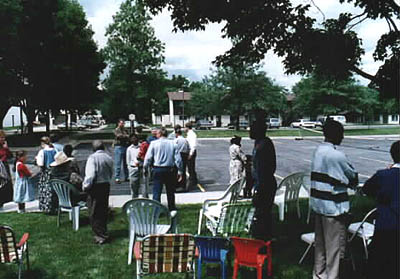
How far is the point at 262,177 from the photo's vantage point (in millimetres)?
5551

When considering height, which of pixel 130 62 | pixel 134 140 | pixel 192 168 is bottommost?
pixel 192 168

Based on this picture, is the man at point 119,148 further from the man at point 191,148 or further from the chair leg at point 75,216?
the chair leg at point 75,216

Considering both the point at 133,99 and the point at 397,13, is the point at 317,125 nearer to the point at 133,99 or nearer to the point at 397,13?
the point at 133,99

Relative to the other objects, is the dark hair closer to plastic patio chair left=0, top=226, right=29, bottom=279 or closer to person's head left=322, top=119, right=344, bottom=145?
person's head left=322, top=119, right=344, bottom=145

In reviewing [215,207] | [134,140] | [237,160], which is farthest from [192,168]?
[215,207]

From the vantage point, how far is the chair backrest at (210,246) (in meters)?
4.43

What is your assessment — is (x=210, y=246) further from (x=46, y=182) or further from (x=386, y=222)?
(x=46, y=182)

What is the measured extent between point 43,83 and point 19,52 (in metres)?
3.92

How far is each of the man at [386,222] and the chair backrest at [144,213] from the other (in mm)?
2735

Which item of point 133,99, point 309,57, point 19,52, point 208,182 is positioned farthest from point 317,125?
point 309,57

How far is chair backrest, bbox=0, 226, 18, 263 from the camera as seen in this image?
4.52 meters

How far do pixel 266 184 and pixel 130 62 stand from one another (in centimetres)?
4773

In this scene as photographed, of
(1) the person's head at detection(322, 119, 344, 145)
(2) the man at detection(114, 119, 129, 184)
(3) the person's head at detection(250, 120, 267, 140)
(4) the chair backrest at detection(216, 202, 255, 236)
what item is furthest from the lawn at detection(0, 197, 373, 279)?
(2) the man at detection(114, 119, 129, 184)

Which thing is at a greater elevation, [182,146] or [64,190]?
[182,146]
